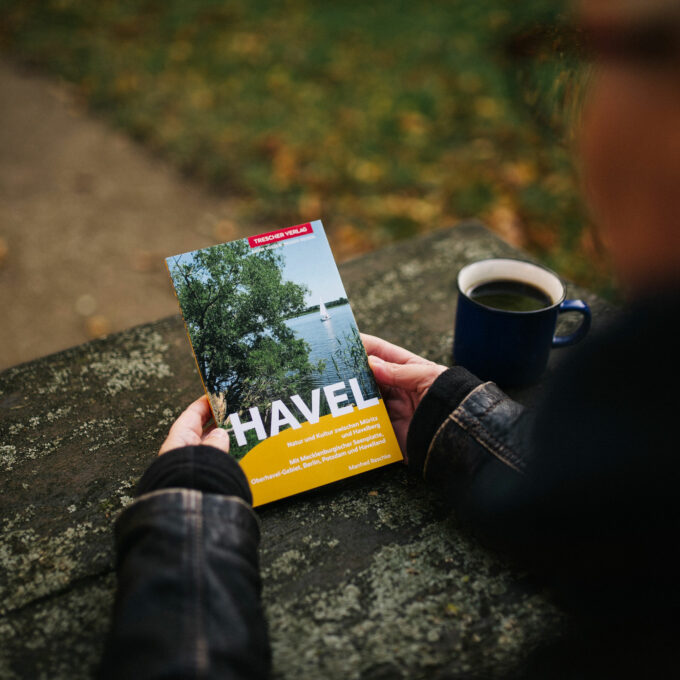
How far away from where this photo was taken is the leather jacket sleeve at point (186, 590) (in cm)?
64

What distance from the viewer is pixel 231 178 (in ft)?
10.2

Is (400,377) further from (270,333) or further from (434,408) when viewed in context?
(270,333)

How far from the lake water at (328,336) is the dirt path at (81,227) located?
5.26 feet

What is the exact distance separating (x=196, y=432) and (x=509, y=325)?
563 mm

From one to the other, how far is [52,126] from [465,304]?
3.31m

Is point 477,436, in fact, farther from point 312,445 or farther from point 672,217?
point 672,217

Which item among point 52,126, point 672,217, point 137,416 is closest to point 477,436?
point 672,217

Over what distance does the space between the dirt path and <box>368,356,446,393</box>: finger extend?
1.67 m

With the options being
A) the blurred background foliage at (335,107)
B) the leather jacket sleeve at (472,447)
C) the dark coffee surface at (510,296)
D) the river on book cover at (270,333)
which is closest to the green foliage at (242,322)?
the river on book cover at (270,333)

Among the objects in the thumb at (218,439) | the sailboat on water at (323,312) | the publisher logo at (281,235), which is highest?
the publisher logo at (281,235)

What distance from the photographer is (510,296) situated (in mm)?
1148

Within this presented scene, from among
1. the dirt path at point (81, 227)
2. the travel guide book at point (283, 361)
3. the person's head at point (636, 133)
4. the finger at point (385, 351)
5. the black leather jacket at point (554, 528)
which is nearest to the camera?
the person's head at point (636, 133)

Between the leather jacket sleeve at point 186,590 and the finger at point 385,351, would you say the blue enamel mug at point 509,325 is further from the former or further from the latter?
the leather jacket sleeve at point 186,590

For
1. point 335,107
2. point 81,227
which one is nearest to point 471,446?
point 81,227
